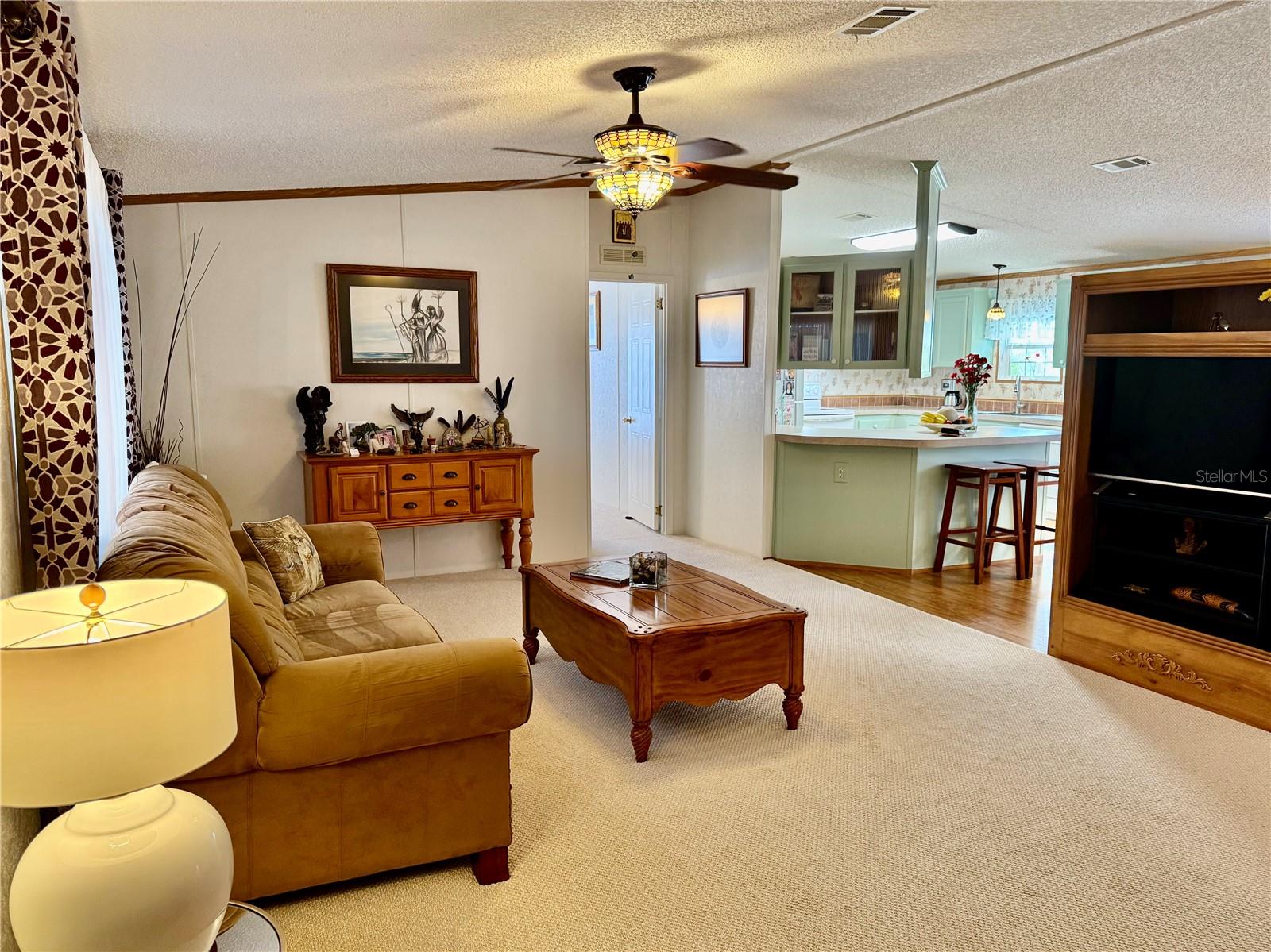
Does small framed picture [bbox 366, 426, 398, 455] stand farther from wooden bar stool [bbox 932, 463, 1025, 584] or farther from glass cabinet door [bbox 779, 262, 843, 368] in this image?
wooden bar stool [bbox 932, 463, 1025, 584]

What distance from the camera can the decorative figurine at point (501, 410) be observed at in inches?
218

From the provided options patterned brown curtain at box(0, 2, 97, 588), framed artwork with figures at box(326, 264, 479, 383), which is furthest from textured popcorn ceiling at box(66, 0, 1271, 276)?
framed artwork with figures at box(326, 264, 479, 383)

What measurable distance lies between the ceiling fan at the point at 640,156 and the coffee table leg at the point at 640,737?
6.49 ft

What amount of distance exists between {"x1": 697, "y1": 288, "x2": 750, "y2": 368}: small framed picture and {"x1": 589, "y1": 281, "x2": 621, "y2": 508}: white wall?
4.32 ft

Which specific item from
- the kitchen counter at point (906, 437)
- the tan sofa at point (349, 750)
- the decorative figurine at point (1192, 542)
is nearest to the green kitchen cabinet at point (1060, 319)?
the kitchen counter at point (906, 437)

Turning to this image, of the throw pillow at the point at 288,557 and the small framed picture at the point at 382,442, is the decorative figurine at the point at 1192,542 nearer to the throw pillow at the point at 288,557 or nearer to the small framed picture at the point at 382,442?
the throw pillow at the point at 288,557

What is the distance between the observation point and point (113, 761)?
50.1 inches

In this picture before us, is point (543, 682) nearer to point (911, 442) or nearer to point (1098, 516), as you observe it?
point (1098, 516)

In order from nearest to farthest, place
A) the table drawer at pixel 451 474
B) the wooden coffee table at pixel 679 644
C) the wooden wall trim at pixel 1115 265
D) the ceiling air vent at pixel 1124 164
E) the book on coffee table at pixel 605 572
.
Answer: the wooden coffee table at pixel 679 644, the book on coffee table at pixel 605 572, the ceiling air vent at pixel 1124 164, the table drawer at pixel 451 474, the wooden wall trim at pixel 1115 265

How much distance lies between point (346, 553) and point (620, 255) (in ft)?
11.3

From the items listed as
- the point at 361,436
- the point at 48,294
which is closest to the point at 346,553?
the point at 361,436

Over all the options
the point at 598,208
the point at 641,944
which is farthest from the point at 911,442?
the point at 641,944

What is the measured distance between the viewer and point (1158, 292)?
3951 millimetres

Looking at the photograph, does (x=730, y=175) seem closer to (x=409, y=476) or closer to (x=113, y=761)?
(x=409, y=476)
